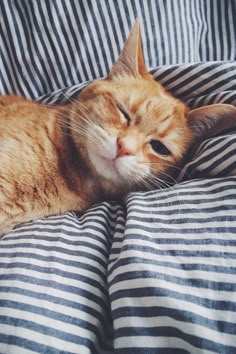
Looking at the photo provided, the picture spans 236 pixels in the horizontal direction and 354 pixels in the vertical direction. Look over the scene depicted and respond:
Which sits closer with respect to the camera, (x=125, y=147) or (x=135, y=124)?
(x=125, y=147)

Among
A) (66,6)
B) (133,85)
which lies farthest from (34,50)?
(133,85)

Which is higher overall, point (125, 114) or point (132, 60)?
point (132, 60)

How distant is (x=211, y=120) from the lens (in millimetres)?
921

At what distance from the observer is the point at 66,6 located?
1140mm

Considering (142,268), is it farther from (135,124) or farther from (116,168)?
(135,124)

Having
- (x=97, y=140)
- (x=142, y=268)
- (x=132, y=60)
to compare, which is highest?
(x=132, y=60)

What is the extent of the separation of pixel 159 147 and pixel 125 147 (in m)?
0.16

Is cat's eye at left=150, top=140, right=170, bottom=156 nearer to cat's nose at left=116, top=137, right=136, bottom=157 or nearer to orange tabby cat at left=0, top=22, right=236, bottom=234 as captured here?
orange tabby cat at left=0, top=22, right=236, bottom=234

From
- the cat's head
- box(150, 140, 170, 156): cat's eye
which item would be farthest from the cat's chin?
box(150, 140, 170, 156): cat's eye

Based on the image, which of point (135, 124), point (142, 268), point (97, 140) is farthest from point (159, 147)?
point (142, 268)

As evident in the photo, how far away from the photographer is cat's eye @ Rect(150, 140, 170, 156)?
3.27 feet

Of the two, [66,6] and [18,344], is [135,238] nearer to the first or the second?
[18,344]

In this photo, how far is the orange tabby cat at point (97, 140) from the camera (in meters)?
0.89

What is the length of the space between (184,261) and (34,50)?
0.96 m
